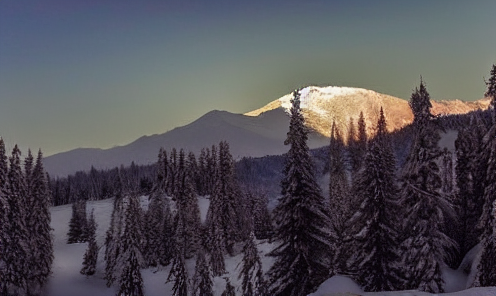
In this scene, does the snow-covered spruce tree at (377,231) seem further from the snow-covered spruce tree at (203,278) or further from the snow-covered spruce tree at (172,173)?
the snow-covered spruce tree at (172,173)

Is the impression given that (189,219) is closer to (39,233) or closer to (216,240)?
(216,240)

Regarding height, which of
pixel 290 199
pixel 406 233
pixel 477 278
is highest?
A: pixel 290 199

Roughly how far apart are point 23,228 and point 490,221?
50.5 m

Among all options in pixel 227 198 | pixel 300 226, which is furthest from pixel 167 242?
pixel 300 226

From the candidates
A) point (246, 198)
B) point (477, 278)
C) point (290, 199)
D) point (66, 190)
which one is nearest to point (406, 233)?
point (477, 278)

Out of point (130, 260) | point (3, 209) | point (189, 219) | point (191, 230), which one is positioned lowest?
point (130, 260)

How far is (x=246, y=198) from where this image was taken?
95.5m

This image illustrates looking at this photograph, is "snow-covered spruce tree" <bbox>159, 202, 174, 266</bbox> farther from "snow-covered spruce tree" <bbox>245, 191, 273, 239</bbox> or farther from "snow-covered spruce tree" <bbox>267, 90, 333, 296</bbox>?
"snow-covered spruce tree" <bbox>267, 90, 333, 296</bbox>

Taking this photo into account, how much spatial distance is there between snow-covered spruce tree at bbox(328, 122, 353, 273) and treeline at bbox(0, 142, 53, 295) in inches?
1244

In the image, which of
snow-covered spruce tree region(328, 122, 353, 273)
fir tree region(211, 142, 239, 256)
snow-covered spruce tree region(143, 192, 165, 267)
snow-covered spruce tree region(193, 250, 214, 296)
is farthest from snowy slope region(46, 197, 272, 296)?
snow-covered spruce tree region(328, 122, 353, 273)

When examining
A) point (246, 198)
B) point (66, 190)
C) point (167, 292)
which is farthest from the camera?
point (66, 190)

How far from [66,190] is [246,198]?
9166 cm

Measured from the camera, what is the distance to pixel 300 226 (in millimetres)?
27062

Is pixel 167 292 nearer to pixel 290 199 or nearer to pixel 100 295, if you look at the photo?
pixel 100 295
